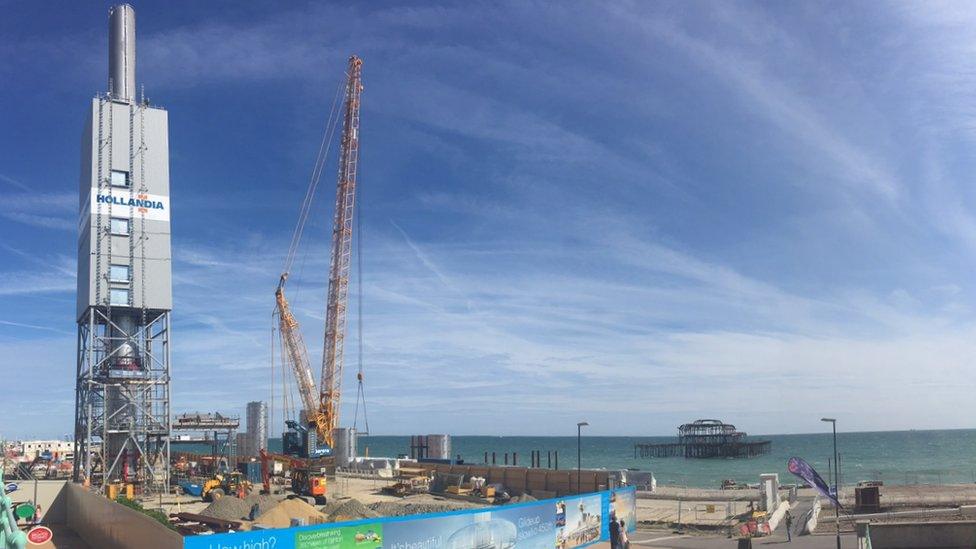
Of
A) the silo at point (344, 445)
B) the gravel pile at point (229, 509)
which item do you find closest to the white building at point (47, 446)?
the silo at point (344, 445)

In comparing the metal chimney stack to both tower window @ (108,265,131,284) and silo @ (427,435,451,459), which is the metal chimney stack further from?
silo @ (427,435,451,459)

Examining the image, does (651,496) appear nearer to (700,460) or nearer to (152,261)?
(152,261)

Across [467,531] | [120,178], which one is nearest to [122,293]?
[120,178]

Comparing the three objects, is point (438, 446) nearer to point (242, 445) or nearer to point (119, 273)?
point (242, 445)

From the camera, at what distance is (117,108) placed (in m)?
66.7

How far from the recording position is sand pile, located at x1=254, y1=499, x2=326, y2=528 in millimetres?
36719

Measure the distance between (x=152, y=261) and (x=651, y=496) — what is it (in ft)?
137

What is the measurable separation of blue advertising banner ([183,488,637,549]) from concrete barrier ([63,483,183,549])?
199cm

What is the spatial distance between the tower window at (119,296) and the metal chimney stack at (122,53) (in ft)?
52.6

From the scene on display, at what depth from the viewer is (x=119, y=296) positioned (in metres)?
64.3

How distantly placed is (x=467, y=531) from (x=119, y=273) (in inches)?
1951

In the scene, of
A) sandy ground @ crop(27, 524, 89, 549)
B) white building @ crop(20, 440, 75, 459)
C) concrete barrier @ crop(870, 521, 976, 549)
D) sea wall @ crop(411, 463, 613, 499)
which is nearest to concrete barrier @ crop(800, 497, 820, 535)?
concrete barrier @ crop(870, 521, 976, 549)

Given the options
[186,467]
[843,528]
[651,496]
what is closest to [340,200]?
[186,467]

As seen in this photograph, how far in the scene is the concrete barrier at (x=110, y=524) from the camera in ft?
71.6
